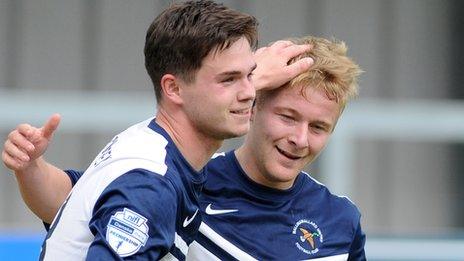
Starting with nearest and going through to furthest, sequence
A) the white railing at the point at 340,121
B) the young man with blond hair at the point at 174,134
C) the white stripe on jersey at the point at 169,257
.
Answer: the young man with blond hair at the point at 174,134, the white stripe on jersey at the point at 169,257, the white railing at the point at 340,121

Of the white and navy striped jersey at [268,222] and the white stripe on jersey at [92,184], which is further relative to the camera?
the white and navy striped jersey at [268,222]

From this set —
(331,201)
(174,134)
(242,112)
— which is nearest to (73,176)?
(174,134)

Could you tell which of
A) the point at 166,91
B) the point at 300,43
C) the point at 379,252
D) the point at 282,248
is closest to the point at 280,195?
the point at 282,248

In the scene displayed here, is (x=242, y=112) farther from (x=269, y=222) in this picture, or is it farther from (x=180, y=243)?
(x=269, y=222)

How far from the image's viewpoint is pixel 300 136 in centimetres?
410

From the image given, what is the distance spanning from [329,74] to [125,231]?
1155mm

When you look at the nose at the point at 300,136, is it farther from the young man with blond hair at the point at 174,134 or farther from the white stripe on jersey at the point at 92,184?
the white stripe on jersey at the point at 92,184

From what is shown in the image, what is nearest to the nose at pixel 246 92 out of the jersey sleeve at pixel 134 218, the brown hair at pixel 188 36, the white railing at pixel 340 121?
the brown hair at pixel 188 36

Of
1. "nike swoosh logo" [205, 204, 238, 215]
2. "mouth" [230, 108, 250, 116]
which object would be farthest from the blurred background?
"mouth" [230, 108, 250, 116]

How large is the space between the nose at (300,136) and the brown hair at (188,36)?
0.55 metres

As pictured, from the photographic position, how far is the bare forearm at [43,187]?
391cm

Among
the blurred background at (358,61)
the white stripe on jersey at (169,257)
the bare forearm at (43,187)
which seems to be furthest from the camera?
the blurred background at (358,61)

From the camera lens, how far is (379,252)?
5.94 meters

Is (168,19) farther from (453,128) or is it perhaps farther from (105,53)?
(105,53)
